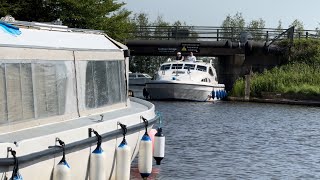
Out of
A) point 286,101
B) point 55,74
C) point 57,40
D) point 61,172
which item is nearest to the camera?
point 61,172

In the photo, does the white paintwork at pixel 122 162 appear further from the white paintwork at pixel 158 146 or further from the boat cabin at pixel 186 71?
the boat cabin at pixel 186 71

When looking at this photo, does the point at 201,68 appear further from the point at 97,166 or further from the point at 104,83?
the point at 97,166

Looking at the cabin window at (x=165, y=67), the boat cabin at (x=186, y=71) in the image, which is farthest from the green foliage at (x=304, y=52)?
the cabin window at (x=165, y=67)

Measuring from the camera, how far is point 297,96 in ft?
140

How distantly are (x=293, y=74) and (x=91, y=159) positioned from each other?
121 ft

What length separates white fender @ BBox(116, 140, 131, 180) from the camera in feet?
36.2

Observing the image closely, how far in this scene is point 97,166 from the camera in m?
10.0

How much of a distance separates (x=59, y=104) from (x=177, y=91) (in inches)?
1206

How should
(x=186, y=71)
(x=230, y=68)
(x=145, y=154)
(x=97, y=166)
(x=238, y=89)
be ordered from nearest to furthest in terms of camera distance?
(x=97, y=166) → (x=145, y=154) → (x=186, y=71) → (x=238, y=89) → (x=230, y=68)

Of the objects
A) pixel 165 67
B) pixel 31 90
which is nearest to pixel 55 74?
pixel 31 90

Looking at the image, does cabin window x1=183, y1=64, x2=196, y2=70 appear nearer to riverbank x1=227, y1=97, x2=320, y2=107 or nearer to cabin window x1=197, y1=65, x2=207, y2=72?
cabin window x1=197, y1=65, x2=207, y2=72

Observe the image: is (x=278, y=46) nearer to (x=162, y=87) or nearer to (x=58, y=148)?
(x=162, y=87)

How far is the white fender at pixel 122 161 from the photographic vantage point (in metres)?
11.0

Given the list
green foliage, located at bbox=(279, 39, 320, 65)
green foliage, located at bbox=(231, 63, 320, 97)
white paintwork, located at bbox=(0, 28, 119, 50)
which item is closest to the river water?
white paintwork, located at bbox=(0, 28, 119, 50)
